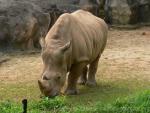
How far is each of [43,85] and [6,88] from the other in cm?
144

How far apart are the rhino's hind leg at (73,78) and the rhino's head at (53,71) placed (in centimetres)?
46

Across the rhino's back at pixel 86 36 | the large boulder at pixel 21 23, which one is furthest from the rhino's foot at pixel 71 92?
the large boulder at pixel 21 23

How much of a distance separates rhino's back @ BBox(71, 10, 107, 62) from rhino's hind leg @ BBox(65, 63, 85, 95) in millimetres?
145

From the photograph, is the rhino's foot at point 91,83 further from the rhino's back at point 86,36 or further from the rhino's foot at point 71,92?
the rhino's foot at point 71,92

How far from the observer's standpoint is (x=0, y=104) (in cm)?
686

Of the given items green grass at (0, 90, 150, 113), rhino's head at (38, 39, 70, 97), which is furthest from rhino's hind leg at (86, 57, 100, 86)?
green grass at (0, 90, 150, 113)

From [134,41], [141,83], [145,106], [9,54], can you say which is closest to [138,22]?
[134,41]

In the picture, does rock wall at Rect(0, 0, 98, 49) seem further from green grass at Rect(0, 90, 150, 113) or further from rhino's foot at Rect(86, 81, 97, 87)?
green grass at Rect(0, 90, 150, 113)

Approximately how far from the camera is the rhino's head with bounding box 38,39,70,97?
25.8 ft

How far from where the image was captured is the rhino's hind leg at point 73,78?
8.56 meters

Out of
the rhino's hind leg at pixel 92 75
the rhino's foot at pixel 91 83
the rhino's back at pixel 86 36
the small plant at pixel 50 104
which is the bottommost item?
the rhino's foot at pixel 91 83

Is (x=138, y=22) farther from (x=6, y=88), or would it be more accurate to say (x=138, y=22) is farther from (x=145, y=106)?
(x=145, y=106)

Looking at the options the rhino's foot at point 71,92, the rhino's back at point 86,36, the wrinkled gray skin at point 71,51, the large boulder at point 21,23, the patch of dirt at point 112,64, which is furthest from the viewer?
the large boulder at point 21,23

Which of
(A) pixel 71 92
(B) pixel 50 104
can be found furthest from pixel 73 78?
(B) pixel 50 104
